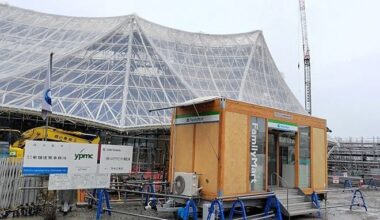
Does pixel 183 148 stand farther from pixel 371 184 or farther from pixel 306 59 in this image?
pixel 306 59

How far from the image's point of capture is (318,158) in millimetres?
15375

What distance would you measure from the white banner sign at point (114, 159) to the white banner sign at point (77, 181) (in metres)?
0.28

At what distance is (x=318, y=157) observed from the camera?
15391mm

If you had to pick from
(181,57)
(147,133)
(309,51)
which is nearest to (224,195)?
(147,133)

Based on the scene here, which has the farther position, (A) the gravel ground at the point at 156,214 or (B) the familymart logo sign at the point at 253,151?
(A) the gravel ground at the point at 156,214

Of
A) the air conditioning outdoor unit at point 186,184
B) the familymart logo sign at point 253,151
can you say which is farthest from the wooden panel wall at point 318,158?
the air conditioning outdoor unit at point 186,184

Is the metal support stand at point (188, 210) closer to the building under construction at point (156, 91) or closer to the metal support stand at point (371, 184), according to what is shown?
the building under construction at point (156, 91)

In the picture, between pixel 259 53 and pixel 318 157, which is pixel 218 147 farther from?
pixel 259 53

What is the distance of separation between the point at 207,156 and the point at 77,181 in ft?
12.7

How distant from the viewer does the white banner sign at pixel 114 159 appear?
476 inches

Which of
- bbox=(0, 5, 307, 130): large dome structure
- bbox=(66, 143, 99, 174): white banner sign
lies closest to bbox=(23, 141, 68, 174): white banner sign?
bbox=(66, 143, 99, 174): white banner sign

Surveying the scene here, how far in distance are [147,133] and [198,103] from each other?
14.0 meters

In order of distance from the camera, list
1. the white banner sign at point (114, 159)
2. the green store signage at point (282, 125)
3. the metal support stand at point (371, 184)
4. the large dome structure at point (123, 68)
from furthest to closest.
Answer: the metal support stand at point (371, 184) < the large dome structure at point (123, 68) < the green store signage at point (282, 125) < the white banner sign at point (114, 159)

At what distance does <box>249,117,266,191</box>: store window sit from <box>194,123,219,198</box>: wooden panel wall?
143 cm
